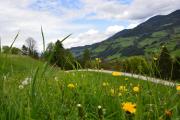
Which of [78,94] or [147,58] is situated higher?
[147,58]

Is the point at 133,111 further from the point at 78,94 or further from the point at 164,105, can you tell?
the point at 78,94

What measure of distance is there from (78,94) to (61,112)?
3.17 feet

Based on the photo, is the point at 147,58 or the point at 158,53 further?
the point at 147,58

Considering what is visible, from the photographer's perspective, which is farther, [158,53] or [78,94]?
[78,94]

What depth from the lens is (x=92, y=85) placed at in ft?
13.9

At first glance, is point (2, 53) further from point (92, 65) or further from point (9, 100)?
point (92, 65)

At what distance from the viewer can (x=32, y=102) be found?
107 inches

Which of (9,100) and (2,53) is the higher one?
(2,53)

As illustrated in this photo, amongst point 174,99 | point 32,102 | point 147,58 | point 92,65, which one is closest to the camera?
point 32,102

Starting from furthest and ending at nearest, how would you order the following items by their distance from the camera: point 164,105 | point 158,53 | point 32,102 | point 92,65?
point 92,65 → point 158,53 → point 164,105 → point 32,102

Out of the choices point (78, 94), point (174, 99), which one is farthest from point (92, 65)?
point (174, 99)

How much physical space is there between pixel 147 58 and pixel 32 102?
5.02 ft

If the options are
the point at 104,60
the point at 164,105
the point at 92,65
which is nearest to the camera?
the point at 164,105

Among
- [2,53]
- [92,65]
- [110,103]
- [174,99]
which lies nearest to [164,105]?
[174,99]
